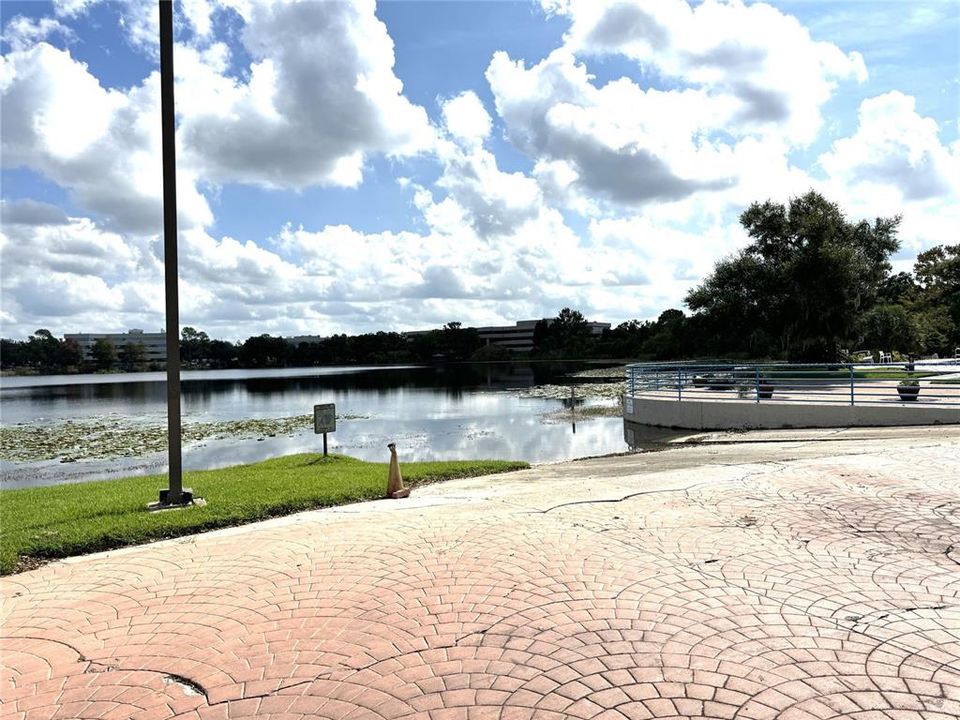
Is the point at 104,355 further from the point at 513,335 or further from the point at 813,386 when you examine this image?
the point at 813,386

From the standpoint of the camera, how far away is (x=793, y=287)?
110 feet

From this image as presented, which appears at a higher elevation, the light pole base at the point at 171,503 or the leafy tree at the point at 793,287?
the leafy tree at the point at 793,287

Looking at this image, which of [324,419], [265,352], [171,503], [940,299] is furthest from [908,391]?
[265,352]

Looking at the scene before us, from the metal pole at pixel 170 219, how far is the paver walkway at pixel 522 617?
2.04 meters

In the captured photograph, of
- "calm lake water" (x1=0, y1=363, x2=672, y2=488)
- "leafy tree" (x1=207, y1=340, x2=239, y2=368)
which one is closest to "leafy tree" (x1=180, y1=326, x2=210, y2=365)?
"leafy tree" (x1=207, y1=340, x2=239, y2=368)

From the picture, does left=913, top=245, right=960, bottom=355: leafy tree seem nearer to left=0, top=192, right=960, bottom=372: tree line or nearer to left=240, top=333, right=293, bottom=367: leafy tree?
left=0, top=192, right=960, bottom=372: tree line

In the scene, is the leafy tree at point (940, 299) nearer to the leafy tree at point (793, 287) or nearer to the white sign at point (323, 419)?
the leafy tree at point (793, 287)

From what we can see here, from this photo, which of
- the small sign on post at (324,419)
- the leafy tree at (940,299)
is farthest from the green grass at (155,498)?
the leafy tree at (940,299)

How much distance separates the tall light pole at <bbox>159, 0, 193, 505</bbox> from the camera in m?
8.46

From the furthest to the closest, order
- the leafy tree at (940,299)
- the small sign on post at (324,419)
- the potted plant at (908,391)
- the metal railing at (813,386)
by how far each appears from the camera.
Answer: the leafy tree at (940,299) < the metal railing at (813,386) < the potted plant at (908,391) < the small sign on post at (324,419)

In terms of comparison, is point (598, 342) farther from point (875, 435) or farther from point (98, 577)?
point (98, 577)

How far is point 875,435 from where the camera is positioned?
45.9ft

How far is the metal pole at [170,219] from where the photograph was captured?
333 inches

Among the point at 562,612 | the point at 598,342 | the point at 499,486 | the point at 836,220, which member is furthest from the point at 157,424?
the point at 598,342
